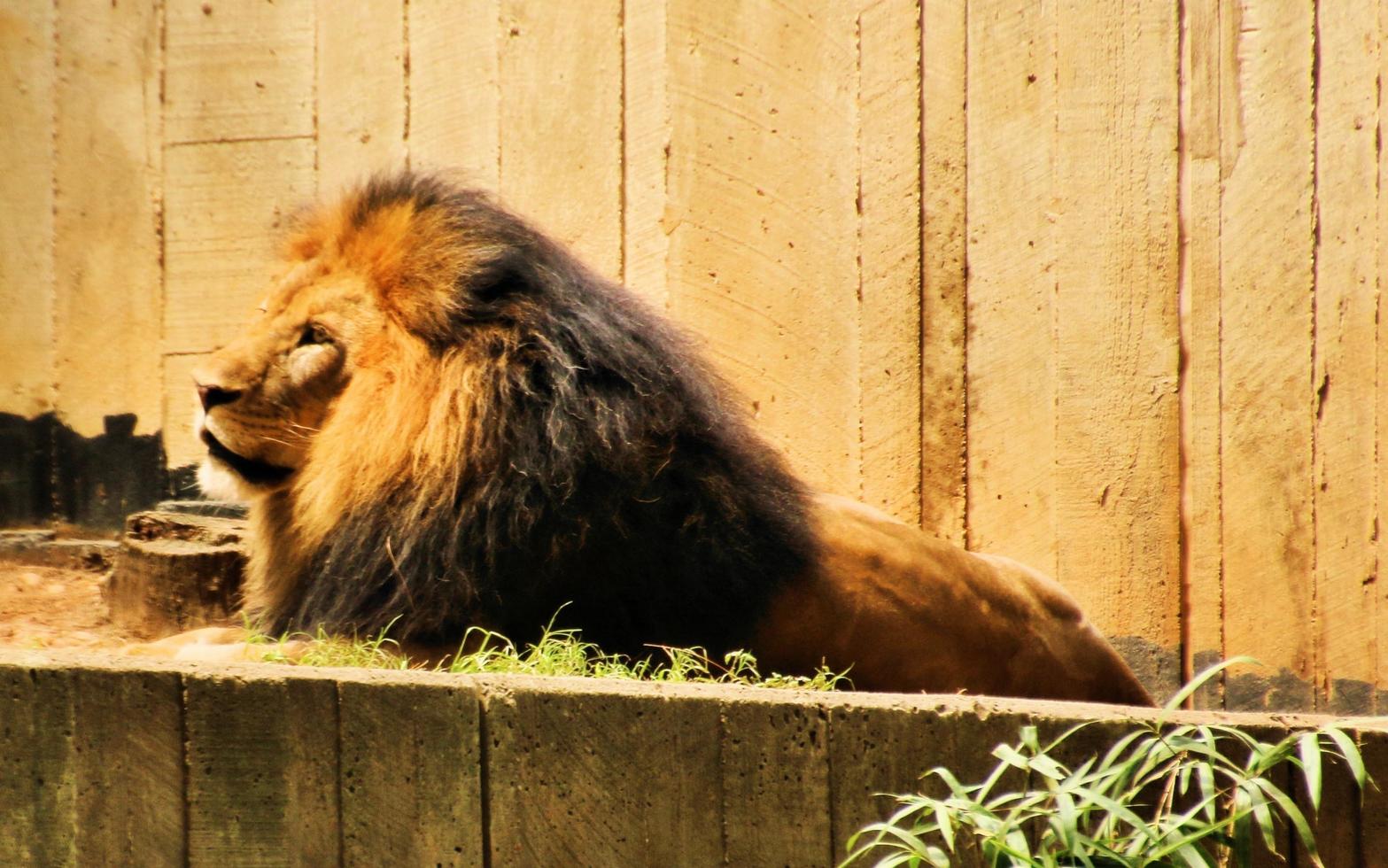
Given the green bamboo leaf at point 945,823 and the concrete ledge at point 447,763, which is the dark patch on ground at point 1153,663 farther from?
the green bamboo leaf at point 945,823

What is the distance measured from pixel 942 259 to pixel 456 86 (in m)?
1.46

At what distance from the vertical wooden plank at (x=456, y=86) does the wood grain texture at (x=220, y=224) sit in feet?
1.29

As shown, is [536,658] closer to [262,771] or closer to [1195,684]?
[262,771]

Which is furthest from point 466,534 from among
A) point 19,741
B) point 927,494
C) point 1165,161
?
point 1165,161

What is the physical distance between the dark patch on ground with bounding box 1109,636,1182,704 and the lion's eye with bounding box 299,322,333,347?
2.20m

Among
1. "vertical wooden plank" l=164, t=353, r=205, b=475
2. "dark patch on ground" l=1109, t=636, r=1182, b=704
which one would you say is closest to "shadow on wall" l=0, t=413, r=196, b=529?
"vertical wooden plank" l=164, t=353, r=205, b=475

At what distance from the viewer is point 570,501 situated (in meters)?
2.97

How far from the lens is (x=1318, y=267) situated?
152 inches

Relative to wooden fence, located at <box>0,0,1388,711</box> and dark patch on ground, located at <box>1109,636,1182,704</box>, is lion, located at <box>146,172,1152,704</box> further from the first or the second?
wooden fence, located at <box>0,0,1388,711</box>

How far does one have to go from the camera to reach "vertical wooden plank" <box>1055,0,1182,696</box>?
3.92m

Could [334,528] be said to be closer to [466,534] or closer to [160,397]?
[466,534]

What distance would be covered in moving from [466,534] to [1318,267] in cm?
239

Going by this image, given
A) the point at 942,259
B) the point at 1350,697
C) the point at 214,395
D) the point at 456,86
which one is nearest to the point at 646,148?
the point at 456,86

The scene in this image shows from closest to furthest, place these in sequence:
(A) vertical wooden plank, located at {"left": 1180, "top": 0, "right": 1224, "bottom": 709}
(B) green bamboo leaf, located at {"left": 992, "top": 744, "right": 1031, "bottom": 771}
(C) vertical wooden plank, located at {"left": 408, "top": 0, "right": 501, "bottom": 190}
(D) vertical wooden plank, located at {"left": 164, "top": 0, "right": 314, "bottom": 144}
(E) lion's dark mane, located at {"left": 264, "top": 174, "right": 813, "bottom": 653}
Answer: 1. (B) green bamboo leaf, located at {"left": 992, "top": 744, "right": 1031, "bottom": 771}
2. (E) lion's dark mane, located at {"left": 264, "top": 174, "right": 813, "bottom": 653}
3. (A) vertical wooden plank, located at {"left": 1180, "top": 0, "right": 1224, "bottom": 709}
4. (C) vertical wooden plank, located at {"left": 408, "top": 0, "right": 501, "bottom": 190}
5. (D) vertical wooden plank, located at {"left": 164, "top": 0, "right": 314, "bottom": 144}
